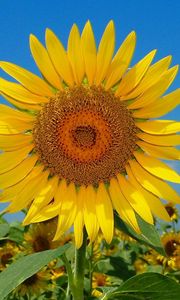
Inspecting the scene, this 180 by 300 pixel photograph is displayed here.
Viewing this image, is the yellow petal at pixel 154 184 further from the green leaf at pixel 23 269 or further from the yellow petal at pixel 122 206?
the green leaf at pixel 23 269

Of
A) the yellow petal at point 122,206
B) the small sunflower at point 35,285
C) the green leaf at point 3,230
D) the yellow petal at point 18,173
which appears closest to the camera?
the yellow petal at point 122,206

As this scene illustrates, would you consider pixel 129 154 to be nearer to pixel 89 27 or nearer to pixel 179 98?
pixel 179 98

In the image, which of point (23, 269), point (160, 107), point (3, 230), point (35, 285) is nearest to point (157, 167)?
point (160, 107)

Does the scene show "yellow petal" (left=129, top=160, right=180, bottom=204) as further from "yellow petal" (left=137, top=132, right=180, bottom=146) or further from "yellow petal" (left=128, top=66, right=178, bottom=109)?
"yellow petal" (left=128, top=66, right=178, bottom=109)

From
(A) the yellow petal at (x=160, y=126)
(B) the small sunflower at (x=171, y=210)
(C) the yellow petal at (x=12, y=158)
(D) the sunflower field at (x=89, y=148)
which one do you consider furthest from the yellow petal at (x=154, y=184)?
(B) the small sunflower at (x=171, y=210)

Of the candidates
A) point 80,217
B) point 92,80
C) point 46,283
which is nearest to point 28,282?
point 46,283

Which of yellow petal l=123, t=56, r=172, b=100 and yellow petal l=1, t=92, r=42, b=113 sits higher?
yellow petal l=1, t=92, r=42, b=113

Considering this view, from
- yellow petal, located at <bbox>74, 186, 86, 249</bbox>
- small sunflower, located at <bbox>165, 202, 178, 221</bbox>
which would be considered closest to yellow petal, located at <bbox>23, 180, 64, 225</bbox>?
yellow petal, located at <bbox>74, 186, 86, 249</bbox>
